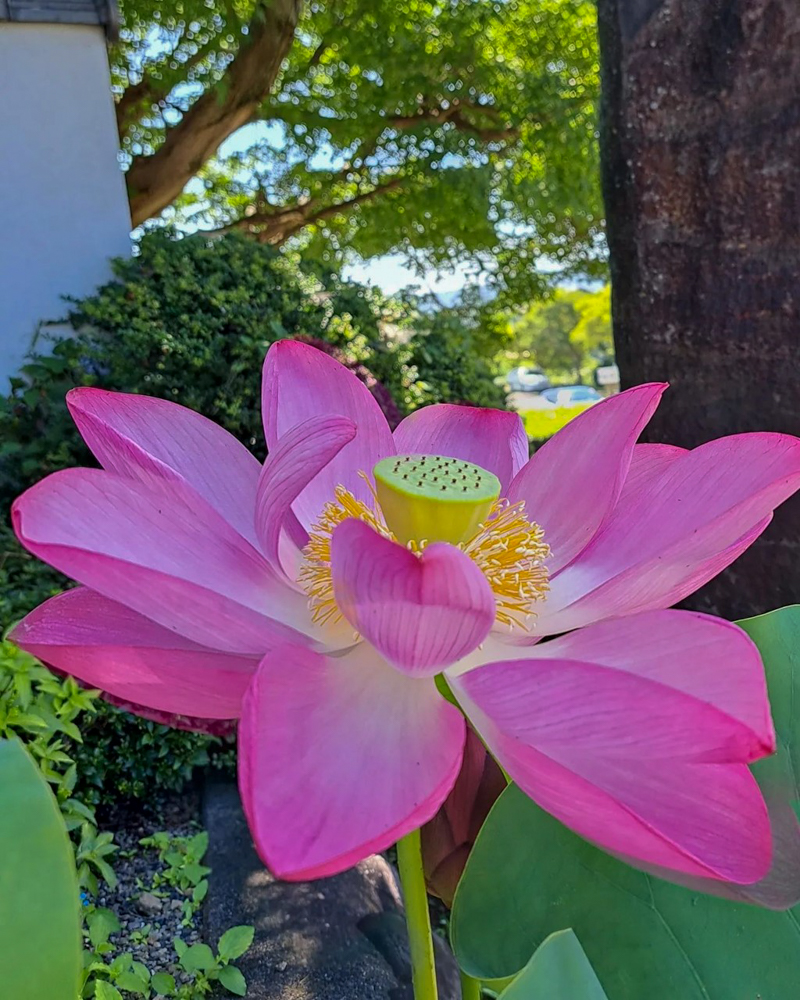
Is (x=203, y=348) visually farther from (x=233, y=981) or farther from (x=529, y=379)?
(x=529, y=379)

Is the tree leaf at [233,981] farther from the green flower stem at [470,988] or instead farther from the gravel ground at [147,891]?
the green flower stem at [470,988]

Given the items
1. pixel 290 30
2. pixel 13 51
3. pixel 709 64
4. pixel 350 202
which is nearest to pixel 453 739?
pixel 709 64

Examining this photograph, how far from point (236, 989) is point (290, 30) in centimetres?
348

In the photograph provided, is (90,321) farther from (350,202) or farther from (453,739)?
(350,202)

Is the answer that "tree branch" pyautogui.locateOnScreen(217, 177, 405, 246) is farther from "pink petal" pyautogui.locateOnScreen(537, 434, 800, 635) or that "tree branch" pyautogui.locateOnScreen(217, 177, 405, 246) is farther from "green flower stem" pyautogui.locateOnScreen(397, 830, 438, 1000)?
"green flower stem" pyautogui.locateOnScreen(397, 830, 438, 1000)

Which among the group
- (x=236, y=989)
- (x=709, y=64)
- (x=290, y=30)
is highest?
(x=290, y=30)

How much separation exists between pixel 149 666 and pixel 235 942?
101 cm

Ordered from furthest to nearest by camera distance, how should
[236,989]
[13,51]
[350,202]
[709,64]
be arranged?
[350,202] → [13,51] → [709,64] → [236,989]

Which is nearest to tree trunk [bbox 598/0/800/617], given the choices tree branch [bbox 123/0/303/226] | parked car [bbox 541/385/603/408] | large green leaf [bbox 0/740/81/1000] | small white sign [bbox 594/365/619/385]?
large green leaf [bbox 0/740/81/1000]

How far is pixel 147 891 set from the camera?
134cm

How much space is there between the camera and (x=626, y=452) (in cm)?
39

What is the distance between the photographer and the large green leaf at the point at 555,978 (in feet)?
0.76

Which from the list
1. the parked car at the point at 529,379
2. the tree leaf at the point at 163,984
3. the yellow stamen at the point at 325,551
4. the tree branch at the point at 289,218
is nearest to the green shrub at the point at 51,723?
the tree leaf at the point at 163,984

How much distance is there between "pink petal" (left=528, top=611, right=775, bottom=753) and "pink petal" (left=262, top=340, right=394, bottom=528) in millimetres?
193
